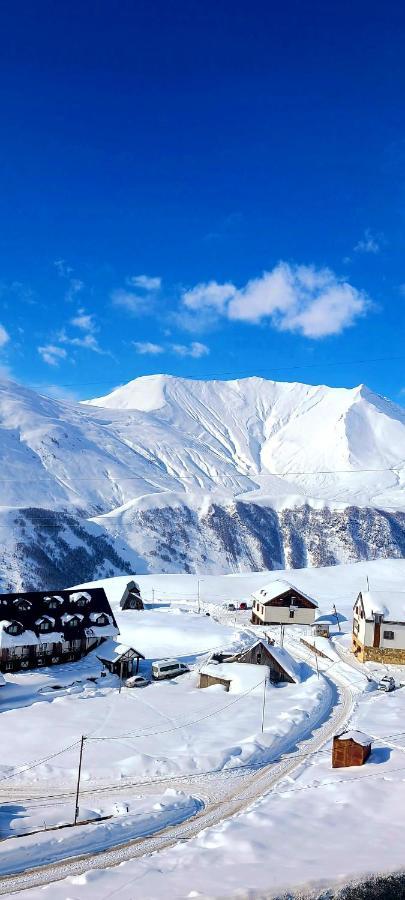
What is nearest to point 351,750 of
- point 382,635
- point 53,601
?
point 382,635

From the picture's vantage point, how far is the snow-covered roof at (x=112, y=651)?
179ft

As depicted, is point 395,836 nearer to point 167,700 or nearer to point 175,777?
point 175,777

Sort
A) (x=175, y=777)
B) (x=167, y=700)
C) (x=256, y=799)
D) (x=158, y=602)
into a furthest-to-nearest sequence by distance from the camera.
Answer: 1. (x=158, y=602)
2. (x=167, y=700)
3. (x=175, y=777)
4. (x=256, y=799)

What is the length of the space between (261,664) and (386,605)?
18.1m

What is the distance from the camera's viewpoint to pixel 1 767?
31.8m

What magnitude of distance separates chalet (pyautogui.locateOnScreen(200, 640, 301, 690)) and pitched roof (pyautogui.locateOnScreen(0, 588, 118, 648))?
17334 millimetres

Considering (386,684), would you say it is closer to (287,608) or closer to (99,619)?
(287,608)

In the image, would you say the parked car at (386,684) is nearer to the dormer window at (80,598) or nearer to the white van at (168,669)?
the white van at (168,669)

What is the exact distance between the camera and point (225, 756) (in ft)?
107

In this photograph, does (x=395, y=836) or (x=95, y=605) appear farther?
(x=95, y=605)

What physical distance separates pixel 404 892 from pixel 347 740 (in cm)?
1347

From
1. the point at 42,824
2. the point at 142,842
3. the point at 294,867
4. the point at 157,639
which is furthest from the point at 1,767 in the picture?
the point at 157,639

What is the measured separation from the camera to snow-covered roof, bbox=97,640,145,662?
179 feet

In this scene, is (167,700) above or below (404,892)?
below
